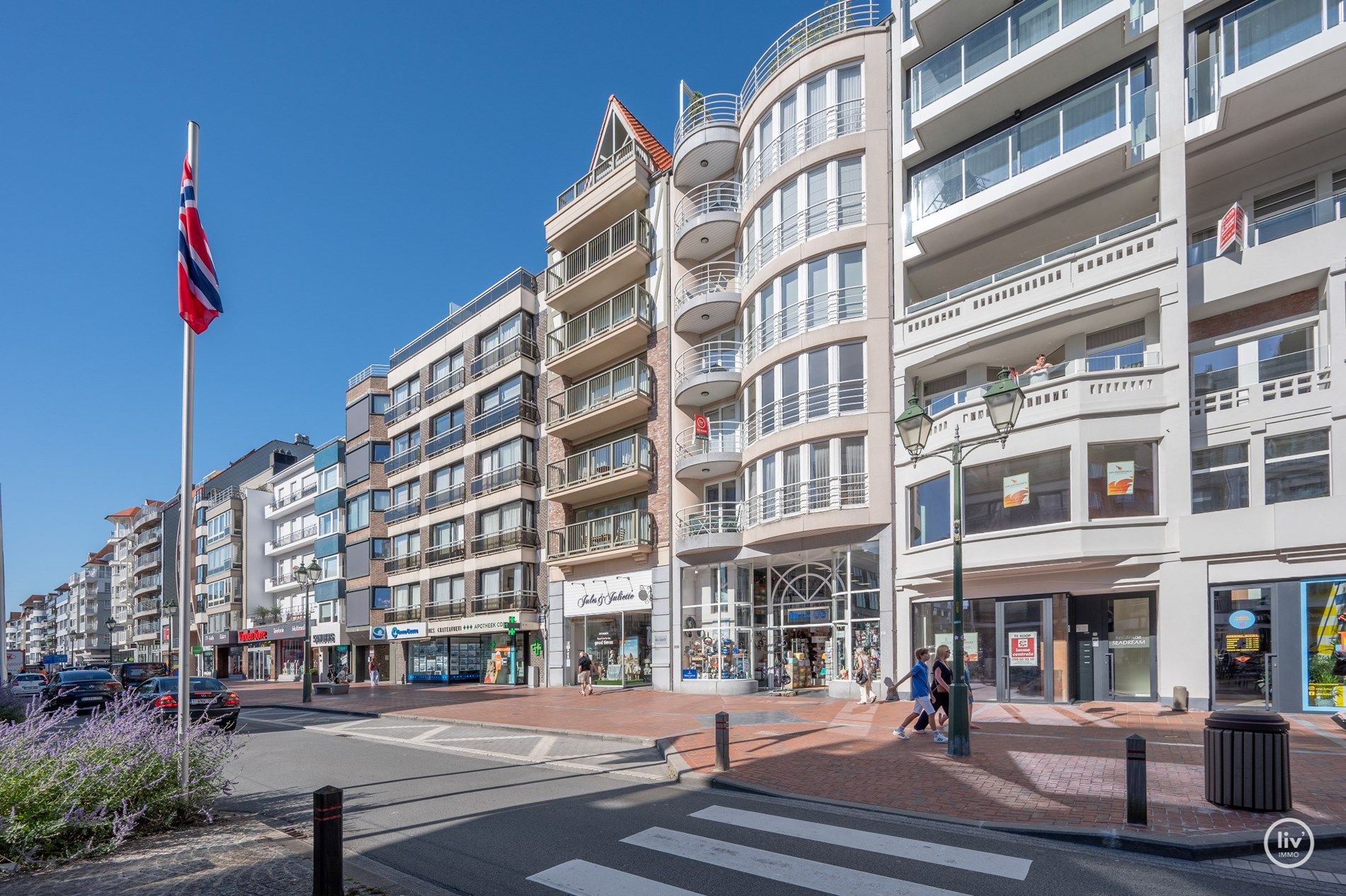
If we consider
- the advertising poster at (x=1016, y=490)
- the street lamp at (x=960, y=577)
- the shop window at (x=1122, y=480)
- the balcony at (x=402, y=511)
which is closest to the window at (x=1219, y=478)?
the shop window at (x=1122, y=480)

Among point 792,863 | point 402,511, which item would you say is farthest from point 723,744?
point 402,511

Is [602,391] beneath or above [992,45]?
beneath

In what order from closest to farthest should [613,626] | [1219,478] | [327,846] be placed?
[327,846] → [1219,478] → [613,626]

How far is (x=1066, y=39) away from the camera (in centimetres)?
1906

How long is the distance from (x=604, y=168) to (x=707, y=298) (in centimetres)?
1018

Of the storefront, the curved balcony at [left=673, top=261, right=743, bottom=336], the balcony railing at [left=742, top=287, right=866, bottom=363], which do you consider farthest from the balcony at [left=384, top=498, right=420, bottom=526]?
the balcony railing at [left=742, top=287, right=866, bottom=363]

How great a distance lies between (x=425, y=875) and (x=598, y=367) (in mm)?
26857

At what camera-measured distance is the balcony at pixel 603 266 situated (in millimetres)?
30250

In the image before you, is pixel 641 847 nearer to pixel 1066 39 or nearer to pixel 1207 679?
pixel 1207 679

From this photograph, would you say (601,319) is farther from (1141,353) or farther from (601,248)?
(1141,353)

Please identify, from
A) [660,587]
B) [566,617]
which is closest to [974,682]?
[660,587]

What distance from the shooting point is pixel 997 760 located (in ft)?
36.8

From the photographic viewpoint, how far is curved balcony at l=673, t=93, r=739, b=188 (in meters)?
27.1

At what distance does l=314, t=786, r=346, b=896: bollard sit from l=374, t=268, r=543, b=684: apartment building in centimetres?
2847
